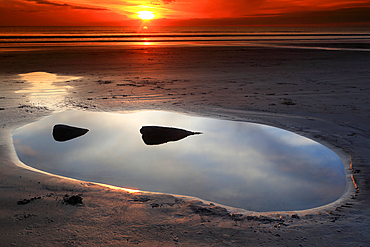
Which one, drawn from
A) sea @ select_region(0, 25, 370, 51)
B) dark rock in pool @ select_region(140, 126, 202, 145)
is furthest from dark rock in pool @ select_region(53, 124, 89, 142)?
sea @ select_region(0, 25, 370, 51)

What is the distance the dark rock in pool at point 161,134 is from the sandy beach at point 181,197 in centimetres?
121

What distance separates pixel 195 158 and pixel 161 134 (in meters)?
1.23

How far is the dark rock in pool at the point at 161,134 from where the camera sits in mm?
4812

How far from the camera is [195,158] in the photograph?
4.06 metres

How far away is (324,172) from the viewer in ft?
12.0

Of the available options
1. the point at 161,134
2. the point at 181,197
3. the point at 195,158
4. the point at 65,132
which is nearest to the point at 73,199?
the point at 181,197

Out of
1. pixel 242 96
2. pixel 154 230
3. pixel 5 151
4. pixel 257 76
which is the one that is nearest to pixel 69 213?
pixel 154 230

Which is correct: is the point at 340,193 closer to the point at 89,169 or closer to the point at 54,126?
the point at 89,169

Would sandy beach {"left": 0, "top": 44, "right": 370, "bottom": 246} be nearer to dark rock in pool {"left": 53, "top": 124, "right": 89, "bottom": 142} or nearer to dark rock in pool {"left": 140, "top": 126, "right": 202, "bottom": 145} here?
dark rock in pool {"left": 53, "top": 124, "right": 89, "bottom": 142}

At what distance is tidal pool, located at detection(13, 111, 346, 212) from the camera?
3.16 metres

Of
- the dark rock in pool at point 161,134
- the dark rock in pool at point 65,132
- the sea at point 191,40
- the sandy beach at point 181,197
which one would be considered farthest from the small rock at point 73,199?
the sea at point 191,40

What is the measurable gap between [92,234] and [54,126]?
3.67 metres

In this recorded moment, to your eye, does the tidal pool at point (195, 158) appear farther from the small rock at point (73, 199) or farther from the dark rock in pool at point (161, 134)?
the small rock at point (73, 199)

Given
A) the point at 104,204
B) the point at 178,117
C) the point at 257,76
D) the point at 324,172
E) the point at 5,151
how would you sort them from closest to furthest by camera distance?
1. the point at 104,204
2. the point at 324,172
3. the point at 5,151
4. the point at 178,117
5. the point at 257,76
